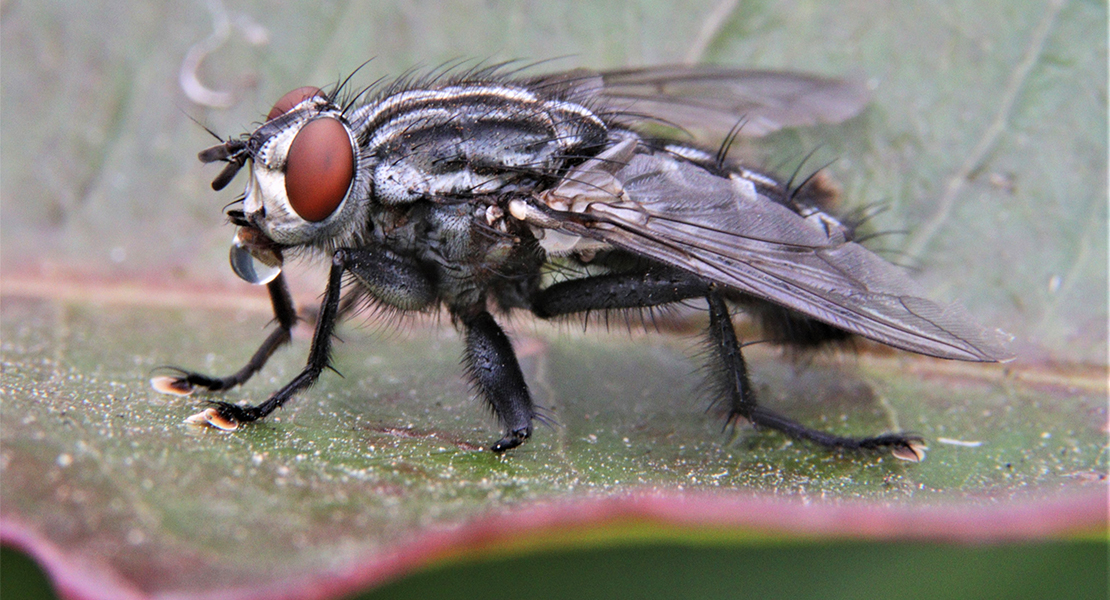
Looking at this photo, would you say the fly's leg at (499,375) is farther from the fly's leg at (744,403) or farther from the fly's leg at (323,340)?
the fly's leg at (744,403)

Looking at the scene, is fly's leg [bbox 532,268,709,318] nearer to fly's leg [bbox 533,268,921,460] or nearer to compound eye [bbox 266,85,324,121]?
fly's leg [bbox 533,268,921,460]

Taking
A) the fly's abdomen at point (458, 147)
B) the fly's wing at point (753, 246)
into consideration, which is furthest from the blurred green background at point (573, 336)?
the fly's abdomen at point (458, 147)

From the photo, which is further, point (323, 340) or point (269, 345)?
point (269, 345)

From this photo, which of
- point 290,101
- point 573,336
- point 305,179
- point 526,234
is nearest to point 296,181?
point 305,179

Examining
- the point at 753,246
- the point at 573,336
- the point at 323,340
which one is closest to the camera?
the point at 753,246

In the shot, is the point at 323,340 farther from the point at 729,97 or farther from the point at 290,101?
the point at 729,97

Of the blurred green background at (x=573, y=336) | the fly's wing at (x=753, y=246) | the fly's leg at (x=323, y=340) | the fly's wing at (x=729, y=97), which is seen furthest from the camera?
the fly's wing at (x=729, y=97)

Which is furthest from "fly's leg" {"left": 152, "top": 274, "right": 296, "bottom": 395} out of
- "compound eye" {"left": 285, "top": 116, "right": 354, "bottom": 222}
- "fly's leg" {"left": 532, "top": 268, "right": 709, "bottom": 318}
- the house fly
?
"fly's leg" {"left": 532, "top": 268, "right": 709, "bottom": 318}
